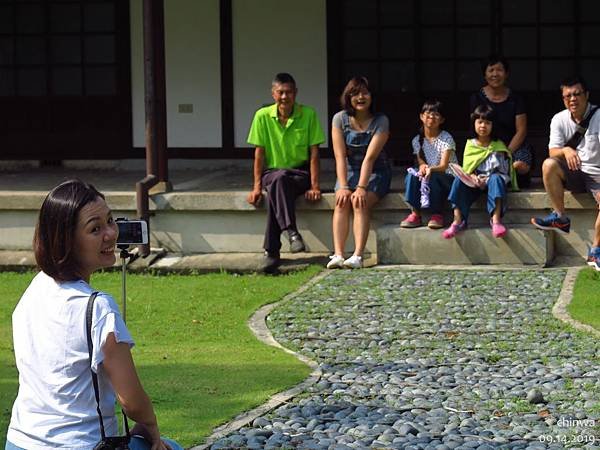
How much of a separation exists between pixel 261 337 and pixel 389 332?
0.83 metres

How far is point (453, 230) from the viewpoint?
10.7 m

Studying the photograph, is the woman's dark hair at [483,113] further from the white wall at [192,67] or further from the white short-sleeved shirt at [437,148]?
the white wall at [192,67]

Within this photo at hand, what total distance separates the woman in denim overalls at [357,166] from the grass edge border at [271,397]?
950 mm

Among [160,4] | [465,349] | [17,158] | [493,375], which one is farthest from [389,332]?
[17,158]

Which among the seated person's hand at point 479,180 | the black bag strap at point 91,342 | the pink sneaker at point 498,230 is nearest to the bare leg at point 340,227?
the seated person's hand at point 479,180

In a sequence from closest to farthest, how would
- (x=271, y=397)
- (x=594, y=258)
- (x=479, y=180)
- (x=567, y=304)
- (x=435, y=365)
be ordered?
1. (x=271, y=397)
2. (x=435, y=365)
3. (x=567, y=304)
4. (x=594, y=258)
5. (x=479, y=180)

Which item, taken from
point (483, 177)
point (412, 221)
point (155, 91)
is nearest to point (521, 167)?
point (483, 177)

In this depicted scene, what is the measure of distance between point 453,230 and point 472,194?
338 mm

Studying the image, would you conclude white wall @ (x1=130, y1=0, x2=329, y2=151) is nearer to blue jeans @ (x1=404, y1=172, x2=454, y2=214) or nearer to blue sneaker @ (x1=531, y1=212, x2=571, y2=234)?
blue jeans @ (x1=404, y1=172, x2=454, y2=214)

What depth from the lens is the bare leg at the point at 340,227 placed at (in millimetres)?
10766

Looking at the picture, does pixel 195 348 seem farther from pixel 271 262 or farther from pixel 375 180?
pixel 375 180

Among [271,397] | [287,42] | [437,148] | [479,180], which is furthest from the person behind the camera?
[287,42]

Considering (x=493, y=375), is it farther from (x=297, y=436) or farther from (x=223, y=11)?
(x=223, y=11)

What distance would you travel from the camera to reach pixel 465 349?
310 inches
